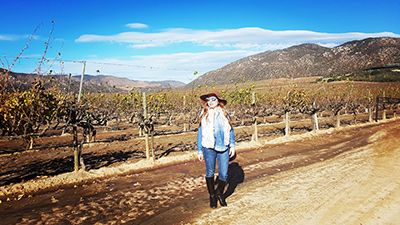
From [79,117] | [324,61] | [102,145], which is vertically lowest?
[102,145]

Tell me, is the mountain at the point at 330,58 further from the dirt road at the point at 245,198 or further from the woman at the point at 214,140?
the woman at the point at 214,140

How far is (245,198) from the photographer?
269 inches

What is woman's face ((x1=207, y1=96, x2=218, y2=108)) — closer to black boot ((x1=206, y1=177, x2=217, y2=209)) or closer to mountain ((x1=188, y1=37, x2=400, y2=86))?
black boot ((x1=206, y1=177, x2=217, y2=209))

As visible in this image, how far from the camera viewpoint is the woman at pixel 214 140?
19.9 ft

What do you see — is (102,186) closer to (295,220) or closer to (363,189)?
(295,220)

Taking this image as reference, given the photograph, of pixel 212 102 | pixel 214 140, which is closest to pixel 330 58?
pixel 212 102

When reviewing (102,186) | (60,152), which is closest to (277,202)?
(102,186)

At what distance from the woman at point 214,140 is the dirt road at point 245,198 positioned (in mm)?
688

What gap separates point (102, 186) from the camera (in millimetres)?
8711

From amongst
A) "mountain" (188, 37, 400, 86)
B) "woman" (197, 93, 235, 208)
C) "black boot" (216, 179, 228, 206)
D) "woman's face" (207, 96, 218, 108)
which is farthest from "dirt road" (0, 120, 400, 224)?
"mountain" (188, 37, 400, 86)

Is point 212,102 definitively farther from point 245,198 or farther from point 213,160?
point 245,198

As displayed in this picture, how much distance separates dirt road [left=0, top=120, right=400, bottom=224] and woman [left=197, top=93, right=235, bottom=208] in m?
0.69

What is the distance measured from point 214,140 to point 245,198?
5.40 ft

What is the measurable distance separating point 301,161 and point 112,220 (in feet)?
24.7
